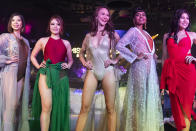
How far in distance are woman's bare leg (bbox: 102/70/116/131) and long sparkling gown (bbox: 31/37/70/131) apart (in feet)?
2.08

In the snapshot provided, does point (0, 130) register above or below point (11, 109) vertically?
below

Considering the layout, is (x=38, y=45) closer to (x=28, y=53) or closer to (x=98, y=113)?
(x=28, y=53)

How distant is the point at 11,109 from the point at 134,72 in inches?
70.8

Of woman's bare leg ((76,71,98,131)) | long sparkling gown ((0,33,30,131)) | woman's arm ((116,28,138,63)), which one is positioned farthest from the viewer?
long sparkling gown ((0,33,30,131))

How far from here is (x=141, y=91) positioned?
125 inches

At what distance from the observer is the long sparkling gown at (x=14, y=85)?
132 inches

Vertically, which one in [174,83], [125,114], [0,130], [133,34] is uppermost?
[133,34]

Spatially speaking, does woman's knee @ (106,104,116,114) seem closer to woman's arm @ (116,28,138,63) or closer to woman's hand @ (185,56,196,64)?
woman's arm @ (116,28,138,63)

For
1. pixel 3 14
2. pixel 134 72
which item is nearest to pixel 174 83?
pixel 134 72

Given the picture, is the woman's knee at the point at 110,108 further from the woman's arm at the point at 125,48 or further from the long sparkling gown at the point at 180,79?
the long sparkling gown at the point at 180,79

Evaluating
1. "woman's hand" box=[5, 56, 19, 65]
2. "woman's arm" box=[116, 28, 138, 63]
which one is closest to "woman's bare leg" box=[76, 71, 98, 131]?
"woman's arm" box=[116, 28, 138, 63]

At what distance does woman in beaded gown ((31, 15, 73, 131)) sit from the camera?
3.21m

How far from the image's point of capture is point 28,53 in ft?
12.0

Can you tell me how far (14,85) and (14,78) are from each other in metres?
0.10
